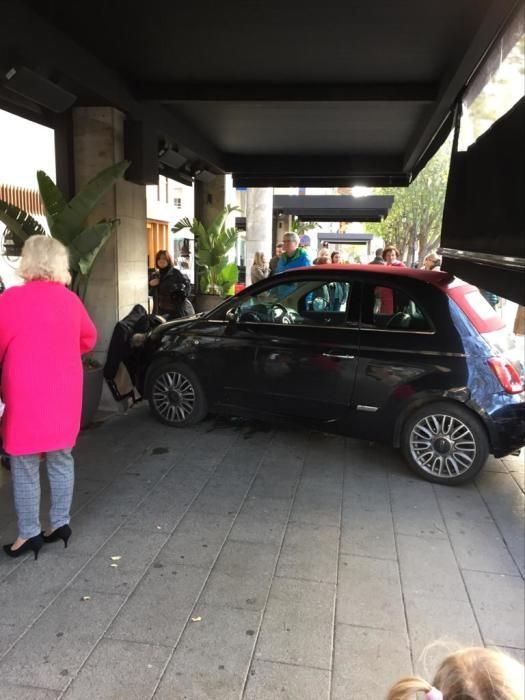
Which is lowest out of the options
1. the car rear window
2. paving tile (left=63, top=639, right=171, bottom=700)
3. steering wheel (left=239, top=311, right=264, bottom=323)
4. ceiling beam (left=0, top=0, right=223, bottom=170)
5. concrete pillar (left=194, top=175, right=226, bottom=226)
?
paving tile (left=63, top=639, right=171, bottom=700)

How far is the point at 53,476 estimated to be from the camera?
349cm

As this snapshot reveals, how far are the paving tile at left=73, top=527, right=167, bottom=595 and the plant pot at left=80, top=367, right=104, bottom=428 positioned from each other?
2.20 meters

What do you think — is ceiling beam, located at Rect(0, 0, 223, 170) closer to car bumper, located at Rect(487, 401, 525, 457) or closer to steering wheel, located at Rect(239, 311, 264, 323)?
steering wheel, located at Rect(239, 311, 264, 323)

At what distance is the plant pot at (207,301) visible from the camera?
1133 centimetres

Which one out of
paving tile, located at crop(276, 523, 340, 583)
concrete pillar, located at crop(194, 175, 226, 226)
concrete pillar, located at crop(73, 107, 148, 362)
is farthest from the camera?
concrete pillar, located at crop(194, 175, 226, 226)

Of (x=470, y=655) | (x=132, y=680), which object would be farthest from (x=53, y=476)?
(x=470, y=655)

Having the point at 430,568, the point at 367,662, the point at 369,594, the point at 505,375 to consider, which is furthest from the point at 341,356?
the point at 367,662

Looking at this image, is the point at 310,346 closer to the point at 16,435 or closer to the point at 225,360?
the point at 225,360

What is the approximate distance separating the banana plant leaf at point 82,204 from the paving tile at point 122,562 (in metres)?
3.11

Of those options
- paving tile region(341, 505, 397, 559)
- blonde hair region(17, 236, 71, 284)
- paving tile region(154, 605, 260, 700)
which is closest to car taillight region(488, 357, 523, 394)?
paving tile region(341, 505, 397, 559)

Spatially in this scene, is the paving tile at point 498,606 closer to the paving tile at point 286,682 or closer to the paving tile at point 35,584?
the paving tile at point 286,682

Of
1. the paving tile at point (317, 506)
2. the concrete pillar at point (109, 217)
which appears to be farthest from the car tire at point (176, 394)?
the paving tile at point (317, 506)

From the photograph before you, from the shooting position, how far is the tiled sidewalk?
8.50 feet

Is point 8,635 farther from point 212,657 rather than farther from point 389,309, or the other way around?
point 389,309
